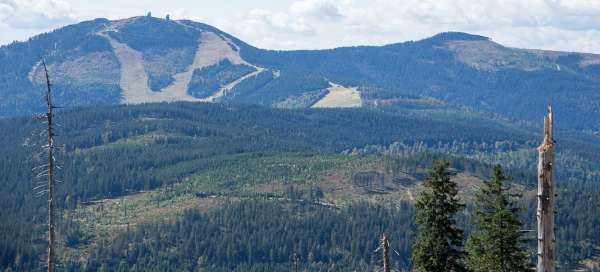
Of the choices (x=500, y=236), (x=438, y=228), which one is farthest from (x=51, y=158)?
(x=500, y=236)

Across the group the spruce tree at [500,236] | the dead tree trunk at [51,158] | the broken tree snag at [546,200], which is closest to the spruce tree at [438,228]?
the spruce tree at [500,236]

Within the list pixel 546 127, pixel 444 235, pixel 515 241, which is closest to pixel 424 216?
pixel 444 235

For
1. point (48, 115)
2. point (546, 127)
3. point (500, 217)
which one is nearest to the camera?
point (546, 127)

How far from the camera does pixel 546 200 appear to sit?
1206 inches

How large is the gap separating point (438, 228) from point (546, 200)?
24.8 meters

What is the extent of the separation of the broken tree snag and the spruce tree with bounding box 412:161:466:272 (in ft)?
78.0

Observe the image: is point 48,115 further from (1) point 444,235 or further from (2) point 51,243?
(1) point 444,235

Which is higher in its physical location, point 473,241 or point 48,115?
point 48,115

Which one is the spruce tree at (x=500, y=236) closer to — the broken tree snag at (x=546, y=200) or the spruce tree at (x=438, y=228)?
the spruce tree at (x=438, y=228)

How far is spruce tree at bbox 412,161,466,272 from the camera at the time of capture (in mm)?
55062

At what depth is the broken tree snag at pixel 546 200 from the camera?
30312 millimetres

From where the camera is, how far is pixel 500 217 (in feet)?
178

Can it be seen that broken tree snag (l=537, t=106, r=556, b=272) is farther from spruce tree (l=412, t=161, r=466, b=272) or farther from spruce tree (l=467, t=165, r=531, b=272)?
spruce tree (l=412, t=161, r=466, b=272)

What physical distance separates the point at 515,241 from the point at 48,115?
27.8m
